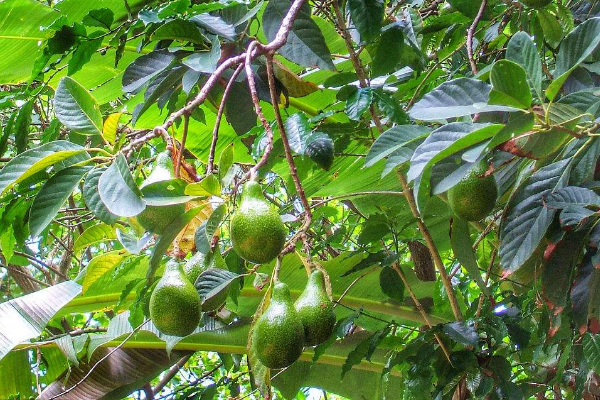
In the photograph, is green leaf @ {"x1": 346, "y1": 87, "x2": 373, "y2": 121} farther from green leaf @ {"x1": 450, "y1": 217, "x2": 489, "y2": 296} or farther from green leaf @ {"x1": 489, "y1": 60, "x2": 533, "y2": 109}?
green leaf @ {"x1": 489, "y1": 60, "x2": 533, "y2": 109}

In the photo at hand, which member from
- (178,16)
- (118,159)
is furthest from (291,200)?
(118,159)

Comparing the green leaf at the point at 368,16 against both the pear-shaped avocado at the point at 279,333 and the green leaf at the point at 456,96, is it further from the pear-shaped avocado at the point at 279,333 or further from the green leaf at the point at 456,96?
the pear-shaped avocado at the point at 279,333

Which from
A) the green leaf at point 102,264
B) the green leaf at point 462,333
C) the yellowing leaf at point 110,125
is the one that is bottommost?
the green leaf at point 462,333

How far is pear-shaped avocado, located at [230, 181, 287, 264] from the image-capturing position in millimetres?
998

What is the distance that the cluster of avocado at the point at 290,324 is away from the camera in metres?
1.04

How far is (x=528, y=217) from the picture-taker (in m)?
1.19

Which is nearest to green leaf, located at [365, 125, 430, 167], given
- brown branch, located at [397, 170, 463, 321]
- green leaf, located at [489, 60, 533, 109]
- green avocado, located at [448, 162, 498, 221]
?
green avocado, located at [448, 162, 498, 221]

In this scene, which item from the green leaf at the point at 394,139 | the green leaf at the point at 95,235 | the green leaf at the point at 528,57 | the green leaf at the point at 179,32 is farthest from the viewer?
the green leaf at the point at 95,235

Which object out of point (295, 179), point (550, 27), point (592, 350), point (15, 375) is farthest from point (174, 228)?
point (15, 375)

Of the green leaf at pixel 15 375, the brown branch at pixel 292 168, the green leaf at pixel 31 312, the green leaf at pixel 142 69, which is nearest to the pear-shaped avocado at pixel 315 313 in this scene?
the brown branch at pixel 292 168

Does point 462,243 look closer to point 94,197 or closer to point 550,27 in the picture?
point 550,27

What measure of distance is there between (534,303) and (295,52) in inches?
37.7

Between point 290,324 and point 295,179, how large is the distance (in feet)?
0.82

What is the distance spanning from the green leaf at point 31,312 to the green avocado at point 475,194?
1.18 meters
